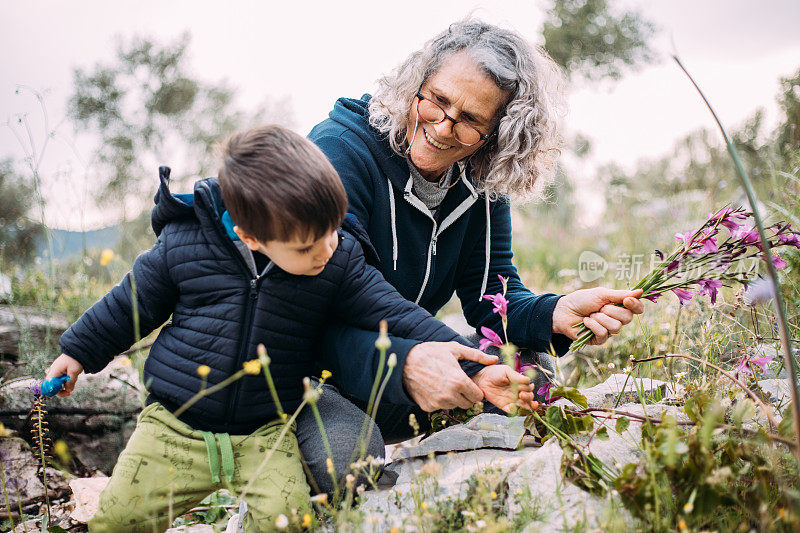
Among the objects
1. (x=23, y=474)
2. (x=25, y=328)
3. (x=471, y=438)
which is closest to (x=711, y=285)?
(x=471, y=438)

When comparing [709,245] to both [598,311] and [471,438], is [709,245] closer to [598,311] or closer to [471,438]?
[598,311]

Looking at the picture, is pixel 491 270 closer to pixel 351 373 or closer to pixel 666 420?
pixel 351 373

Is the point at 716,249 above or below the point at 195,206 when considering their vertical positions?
below

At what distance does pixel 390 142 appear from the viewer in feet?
8.28

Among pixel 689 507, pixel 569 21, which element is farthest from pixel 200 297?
pixel 569 21

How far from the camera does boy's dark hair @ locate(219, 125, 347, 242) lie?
5.45 feet

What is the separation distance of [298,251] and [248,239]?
0.67ft

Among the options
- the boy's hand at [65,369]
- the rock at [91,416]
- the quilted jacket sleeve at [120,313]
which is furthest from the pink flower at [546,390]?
the rock at [91,416]

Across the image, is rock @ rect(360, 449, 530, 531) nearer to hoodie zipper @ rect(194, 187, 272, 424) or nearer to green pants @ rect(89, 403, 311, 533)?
green pants @ rect(89, 403, 311, 533)

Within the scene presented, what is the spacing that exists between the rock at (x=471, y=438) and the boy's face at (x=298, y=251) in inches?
33.4

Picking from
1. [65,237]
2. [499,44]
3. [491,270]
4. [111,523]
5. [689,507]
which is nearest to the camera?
[689,507]

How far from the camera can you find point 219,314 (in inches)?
75.1

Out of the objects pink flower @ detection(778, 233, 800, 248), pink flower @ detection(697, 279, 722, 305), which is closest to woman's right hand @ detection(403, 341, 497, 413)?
pink flower @ detection(697, 279, 722, 305)

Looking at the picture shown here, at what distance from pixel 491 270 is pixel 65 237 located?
2676 mm
